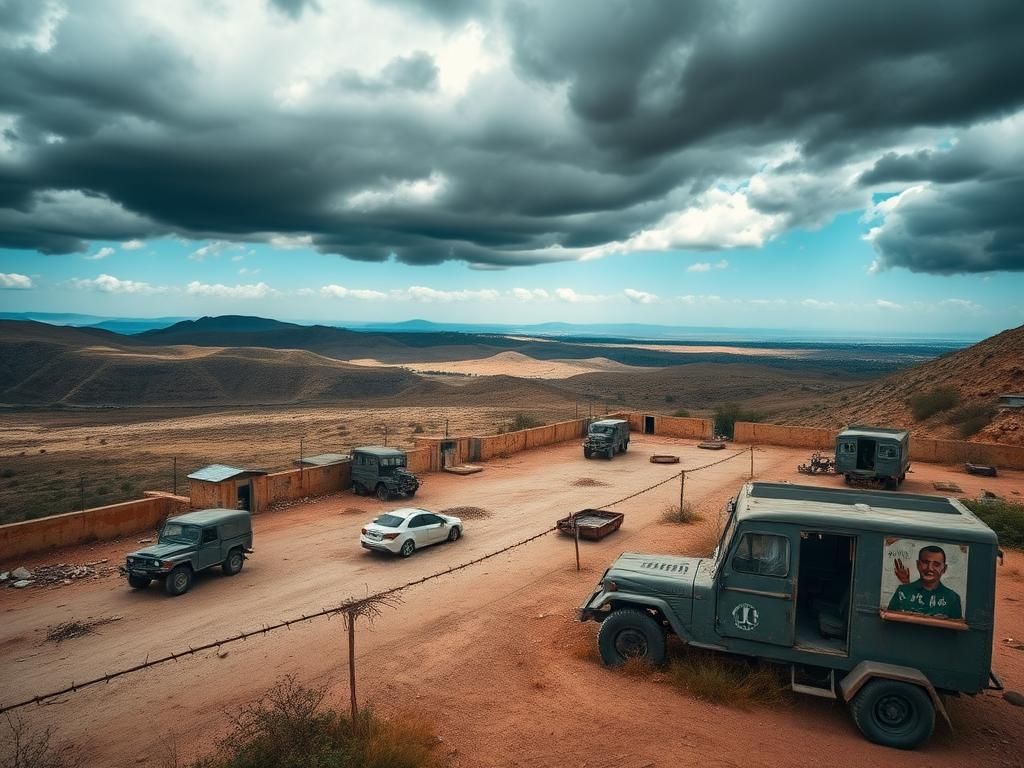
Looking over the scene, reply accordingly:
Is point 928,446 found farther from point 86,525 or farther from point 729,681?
point 86,525

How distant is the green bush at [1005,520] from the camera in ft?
61.5

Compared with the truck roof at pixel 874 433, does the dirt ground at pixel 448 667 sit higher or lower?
lower

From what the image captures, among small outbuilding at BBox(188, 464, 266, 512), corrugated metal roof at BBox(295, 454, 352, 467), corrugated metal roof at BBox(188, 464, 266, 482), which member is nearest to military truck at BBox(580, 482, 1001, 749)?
small outbuilding at BBox(188, 464, 266, 512)

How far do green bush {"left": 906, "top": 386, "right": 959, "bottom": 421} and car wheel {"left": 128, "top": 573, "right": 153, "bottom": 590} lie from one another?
44.1 meters

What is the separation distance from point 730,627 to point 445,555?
418 inches

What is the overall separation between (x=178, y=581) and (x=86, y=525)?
6.10m

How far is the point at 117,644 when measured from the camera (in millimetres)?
12812

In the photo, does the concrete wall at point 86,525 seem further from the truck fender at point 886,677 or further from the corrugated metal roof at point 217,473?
the truck fender at point 886,677

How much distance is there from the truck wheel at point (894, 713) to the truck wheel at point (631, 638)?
2.92 meters

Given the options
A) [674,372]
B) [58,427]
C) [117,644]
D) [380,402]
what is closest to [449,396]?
[380,402]

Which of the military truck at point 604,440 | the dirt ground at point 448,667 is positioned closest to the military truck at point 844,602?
the dirt ground at point 448,667

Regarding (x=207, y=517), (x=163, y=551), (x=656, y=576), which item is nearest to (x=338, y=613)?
(x=163, y=551)

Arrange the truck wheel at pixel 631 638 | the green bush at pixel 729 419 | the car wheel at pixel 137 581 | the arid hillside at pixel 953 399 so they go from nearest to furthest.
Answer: the truck wheel at pixel 631 638, the car wheel at pixel 137 581, the arid hillside at pixel 953 399, the green bush at pixel 729 419

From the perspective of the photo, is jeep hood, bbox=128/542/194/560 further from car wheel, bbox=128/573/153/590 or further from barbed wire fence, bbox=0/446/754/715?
barbed wire fence, bbox=0/446/754/715
